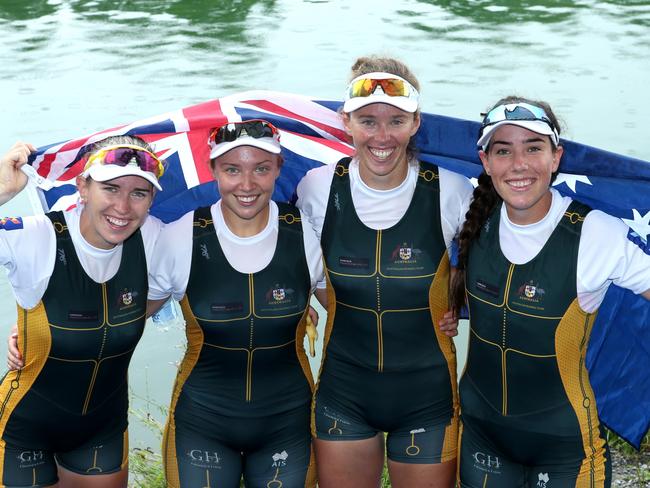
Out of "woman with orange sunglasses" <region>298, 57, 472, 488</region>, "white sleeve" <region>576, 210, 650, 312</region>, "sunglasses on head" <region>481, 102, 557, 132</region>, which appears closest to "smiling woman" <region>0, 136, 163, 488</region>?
"woman with orange sunglasses" <region>298, 57, 472, 488</region>

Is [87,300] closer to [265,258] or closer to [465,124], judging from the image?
[265,258]

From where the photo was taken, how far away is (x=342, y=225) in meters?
4.25

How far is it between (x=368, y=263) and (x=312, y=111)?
1.16 m

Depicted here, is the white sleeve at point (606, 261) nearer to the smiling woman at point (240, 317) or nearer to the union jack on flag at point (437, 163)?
the union jack on flag at point (437, 163)

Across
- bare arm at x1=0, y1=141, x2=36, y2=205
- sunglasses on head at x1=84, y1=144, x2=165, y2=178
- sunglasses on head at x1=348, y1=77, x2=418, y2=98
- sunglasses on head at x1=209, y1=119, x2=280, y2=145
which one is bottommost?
bare arm at x1=0, y1=141, x2=36, y2=205

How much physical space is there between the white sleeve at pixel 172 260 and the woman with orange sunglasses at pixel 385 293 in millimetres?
607

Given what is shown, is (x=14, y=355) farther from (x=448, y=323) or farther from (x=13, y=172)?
(x=448, y=323)

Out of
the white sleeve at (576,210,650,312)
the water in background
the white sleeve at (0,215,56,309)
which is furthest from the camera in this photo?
the water in background

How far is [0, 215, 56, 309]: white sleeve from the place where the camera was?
12.8 ft

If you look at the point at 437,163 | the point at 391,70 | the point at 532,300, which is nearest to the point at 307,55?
the point at 437,163

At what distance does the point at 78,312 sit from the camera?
4008 millimetres

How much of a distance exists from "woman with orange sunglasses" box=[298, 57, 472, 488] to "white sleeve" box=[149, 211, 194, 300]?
23.9 inches

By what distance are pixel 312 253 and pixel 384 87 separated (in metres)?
0.83

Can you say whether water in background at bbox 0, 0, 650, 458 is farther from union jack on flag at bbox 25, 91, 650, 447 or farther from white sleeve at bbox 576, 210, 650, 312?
white sleeve at bbox 576, 210, 650, 312
